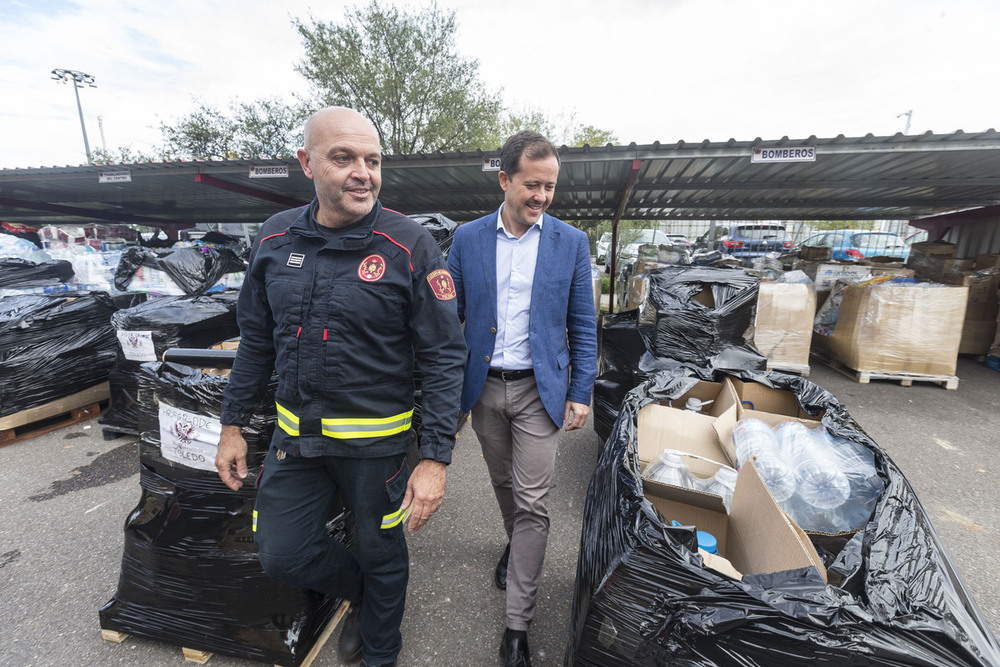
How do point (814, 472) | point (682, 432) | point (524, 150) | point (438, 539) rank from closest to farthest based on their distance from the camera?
point (814, 472), point (524, 150), point (682, 432), point (438, 539)

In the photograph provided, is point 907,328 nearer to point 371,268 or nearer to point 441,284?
point 441,284

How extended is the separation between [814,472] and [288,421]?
171 centimetres

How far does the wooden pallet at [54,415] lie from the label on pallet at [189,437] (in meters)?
2.93

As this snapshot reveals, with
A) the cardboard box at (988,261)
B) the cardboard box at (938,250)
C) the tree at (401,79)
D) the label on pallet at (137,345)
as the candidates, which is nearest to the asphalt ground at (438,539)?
the label on pallet at (137,345)

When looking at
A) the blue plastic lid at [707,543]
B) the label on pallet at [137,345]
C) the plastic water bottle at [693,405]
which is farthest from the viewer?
the label on pallet at [137,345]

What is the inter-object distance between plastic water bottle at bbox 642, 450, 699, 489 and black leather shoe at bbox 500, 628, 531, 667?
777mm

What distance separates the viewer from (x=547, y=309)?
63.5 inches

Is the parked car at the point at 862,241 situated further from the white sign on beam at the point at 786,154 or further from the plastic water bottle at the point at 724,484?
the plastic water bottle at the point at 724,484

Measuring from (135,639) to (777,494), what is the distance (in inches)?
96.9

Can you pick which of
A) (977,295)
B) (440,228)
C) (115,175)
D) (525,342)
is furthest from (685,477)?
(115,175)

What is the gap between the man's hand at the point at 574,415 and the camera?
1.66m

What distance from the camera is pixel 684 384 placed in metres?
2.09

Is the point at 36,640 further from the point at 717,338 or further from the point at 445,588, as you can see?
the point at 717,338

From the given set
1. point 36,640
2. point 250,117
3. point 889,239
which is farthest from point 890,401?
point 250,117
